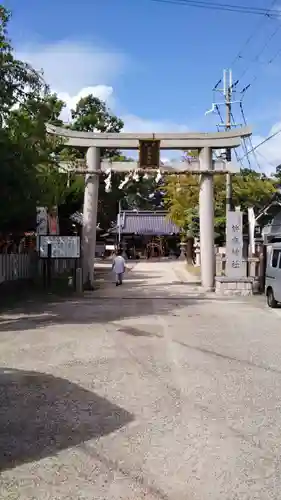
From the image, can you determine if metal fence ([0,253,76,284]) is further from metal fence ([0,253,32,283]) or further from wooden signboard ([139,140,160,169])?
wooden signboard ([139,140,160,169])

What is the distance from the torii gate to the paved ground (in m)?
10.3

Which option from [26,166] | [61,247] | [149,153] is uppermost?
[149,153]

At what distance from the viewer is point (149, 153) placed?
892 inches

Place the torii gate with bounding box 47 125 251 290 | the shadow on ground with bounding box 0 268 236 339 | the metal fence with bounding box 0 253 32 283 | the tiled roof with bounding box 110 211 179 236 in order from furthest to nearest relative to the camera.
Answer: the tiled roof with bounding box 110 211 179 236 → the torii gate with bounding box 47 125 251 290 → the metal fence with bounding box 0 253 32 283 → the shadow on ground with bounding box 0 268 236 339

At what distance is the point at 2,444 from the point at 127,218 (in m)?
58.2

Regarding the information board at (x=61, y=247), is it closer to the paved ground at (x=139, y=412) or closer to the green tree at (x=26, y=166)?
the green tree at (x=26, y=166)

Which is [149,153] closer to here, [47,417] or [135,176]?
[135,176]

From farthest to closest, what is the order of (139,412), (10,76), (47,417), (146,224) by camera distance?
1. (146,224)
2. (10,76)
3. (139,412)
4. (47,417)

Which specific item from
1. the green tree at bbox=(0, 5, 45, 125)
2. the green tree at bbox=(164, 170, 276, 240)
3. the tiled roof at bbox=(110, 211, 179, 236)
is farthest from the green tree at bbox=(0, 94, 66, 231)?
the tiled roof at bbox=(110, 211, 179, 236)

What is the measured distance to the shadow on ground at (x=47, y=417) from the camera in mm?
5012

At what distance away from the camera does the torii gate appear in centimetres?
2255

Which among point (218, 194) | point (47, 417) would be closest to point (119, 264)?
point (218, 194)

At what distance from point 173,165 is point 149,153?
Result: 1.28 metres

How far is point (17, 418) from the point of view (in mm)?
5906
